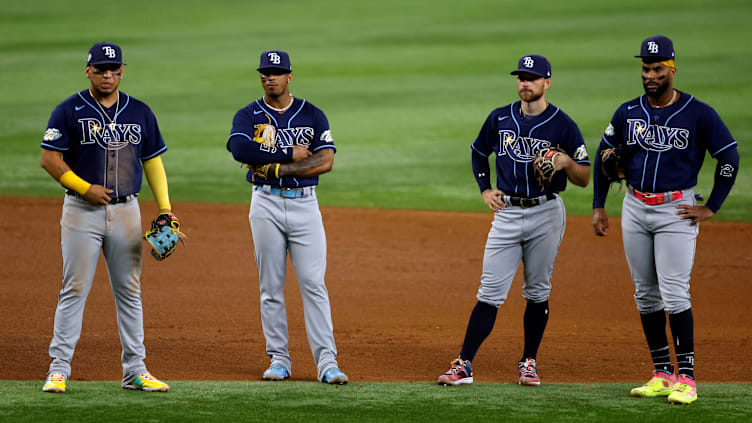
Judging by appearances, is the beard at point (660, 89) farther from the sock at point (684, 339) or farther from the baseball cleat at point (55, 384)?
the baseball cleat at point (55, 384)

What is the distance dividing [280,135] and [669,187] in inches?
98.3

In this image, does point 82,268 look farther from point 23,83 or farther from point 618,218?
point 23,83

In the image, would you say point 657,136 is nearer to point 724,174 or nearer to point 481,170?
point 724,174

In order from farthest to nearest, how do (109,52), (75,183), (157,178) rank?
(157,178) → (109,52) → (75,183)

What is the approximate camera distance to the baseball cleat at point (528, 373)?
20.1ft

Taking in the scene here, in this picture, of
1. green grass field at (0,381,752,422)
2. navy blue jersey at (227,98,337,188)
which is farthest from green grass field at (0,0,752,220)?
green grass field at (0,381,752,422)

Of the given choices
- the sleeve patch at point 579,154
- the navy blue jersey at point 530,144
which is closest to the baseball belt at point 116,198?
the navy blue jersey at point 530,144

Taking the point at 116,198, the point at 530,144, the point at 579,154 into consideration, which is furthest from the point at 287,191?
the point at 579,154

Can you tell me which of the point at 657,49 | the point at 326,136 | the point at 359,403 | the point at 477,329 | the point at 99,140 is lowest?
the point at 359,403

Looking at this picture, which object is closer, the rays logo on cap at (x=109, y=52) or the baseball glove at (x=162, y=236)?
the rays logo on cap at (x=109, y=52)

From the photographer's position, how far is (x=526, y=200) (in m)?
6.09

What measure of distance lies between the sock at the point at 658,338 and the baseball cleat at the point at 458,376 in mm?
1177

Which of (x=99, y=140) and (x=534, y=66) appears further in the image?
(x=534, y=66)

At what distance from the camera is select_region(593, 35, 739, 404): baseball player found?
569 centimetres
